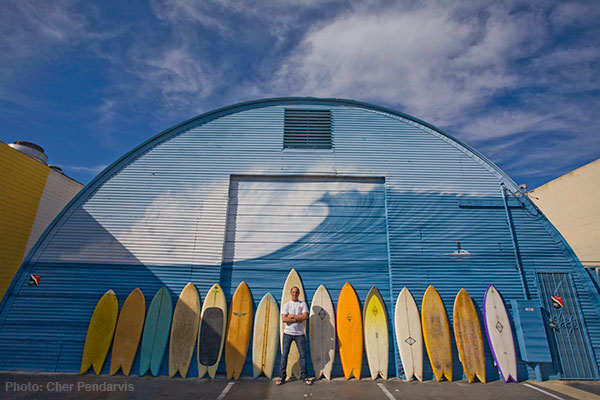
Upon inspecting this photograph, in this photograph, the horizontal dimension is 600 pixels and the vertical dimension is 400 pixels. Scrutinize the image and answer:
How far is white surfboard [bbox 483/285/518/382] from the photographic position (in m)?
5.27

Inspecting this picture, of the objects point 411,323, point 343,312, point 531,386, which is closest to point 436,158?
point 411,323

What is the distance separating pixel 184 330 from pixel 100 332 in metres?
1.69

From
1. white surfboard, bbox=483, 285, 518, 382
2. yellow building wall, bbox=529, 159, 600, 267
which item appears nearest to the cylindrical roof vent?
white surfboard, bbox=483, 285, 518, 382

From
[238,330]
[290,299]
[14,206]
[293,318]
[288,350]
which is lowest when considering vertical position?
[288,350]

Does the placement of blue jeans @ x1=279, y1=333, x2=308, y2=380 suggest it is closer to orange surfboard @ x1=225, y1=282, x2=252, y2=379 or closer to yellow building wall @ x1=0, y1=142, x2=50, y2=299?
orange surfboard @ x1=225, y1=282, x2=252, y2=379

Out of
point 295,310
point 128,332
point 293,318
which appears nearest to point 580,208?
point 295,310

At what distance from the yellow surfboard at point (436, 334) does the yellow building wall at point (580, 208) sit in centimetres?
713

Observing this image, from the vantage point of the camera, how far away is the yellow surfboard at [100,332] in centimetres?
526

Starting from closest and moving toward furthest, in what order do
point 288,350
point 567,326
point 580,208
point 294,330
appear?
1. point 288,350
2. point 294,330
3. point 567,326
4. point 580,208

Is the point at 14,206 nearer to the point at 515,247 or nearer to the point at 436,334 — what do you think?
the point at 436,334

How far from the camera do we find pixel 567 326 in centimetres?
554

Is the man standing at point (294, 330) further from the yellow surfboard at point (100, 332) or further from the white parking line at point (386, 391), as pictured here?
the yellow surfboard at point (100, 332)

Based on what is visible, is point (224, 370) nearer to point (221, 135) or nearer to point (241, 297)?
point (241, 297)

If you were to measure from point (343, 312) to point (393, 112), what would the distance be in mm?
5162
